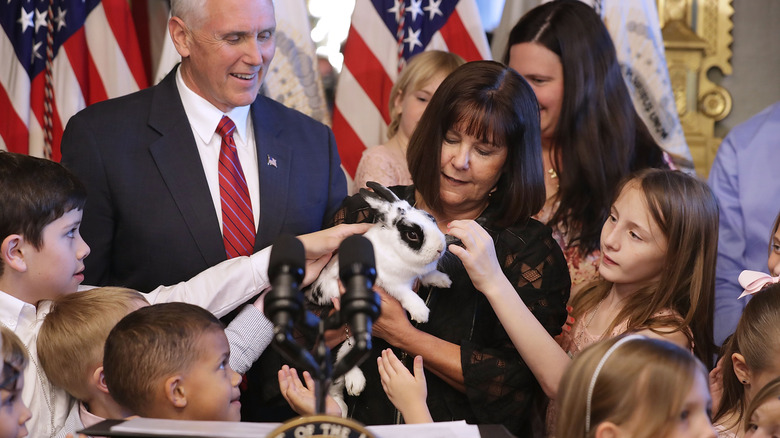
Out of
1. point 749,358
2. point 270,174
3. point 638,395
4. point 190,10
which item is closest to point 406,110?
point 270,174

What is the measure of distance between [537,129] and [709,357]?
859 mm

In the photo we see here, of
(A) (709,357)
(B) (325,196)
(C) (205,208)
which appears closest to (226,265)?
(C) (205,208)

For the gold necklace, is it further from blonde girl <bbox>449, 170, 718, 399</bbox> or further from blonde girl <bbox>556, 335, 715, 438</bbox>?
blonde girl <bbox>556, 335, 715, 438</bbox>

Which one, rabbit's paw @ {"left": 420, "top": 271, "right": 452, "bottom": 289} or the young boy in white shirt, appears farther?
rabbit's paw @ {"left": 420, "top": 271, "right": 452, "bottom": 289}

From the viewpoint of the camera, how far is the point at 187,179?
2492 mm

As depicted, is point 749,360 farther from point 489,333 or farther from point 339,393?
point 339,393

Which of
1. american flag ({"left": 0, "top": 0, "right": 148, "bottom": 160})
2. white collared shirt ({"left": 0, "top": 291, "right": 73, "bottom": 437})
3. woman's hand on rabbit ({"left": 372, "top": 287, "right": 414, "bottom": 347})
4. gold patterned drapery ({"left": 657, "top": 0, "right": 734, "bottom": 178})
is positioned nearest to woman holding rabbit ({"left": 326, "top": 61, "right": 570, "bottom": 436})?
woman's hand on rabbit ({"left": 372, "top": 287, "right": 414, "bottom": 347})

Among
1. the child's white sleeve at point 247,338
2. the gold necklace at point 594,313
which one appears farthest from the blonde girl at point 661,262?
the child's white sleeve at point 247,338

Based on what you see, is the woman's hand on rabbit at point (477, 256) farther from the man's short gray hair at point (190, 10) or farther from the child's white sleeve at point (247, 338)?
the man's short gray hair at point (190, 10)

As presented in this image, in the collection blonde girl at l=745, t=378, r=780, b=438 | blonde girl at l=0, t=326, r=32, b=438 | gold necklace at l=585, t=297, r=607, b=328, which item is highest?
blonde girl at l=0, t=326, r=32, b=438

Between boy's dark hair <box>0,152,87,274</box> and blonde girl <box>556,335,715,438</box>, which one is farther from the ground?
boy's dark hair <box>0,152,87,274</box>

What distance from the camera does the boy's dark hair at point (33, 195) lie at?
7.02 feet

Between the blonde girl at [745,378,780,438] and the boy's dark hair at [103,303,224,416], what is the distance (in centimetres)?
125

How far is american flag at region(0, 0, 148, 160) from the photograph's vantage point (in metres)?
3.56
